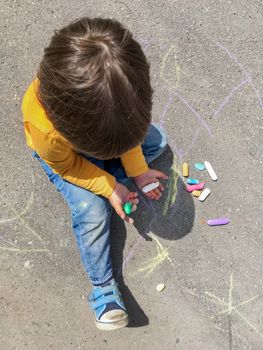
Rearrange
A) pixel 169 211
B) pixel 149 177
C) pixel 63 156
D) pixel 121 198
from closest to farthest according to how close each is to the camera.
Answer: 1. pixel 63 156
2. pixel 121 198
3. pixel 149 177
4. pixel 169 211

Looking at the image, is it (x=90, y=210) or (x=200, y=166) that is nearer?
(x=90, y=210)

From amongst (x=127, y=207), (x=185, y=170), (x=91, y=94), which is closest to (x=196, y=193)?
(x=185, y=170)

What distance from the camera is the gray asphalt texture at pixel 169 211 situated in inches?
75.4

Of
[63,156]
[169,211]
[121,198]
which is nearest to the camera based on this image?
[63,156]

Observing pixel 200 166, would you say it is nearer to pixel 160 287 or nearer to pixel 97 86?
pixel 160 287

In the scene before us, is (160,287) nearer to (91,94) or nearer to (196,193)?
(196,193)

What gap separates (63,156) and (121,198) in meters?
0.33

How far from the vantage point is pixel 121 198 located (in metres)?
1.79

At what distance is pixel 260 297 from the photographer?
78.0 inches

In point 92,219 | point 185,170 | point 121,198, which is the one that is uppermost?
point 185,170

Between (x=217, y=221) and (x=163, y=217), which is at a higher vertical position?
(x=217, y=221)

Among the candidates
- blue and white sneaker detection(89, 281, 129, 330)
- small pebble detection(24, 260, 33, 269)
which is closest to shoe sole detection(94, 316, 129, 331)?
blue and white sneaker detection(89, 281, 129, 330)

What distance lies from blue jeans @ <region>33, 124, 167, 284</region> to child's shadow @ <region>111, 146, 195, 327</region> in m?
0.09

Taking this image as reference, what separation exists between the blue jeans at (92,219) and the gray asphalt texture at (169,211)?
0.10 meters
